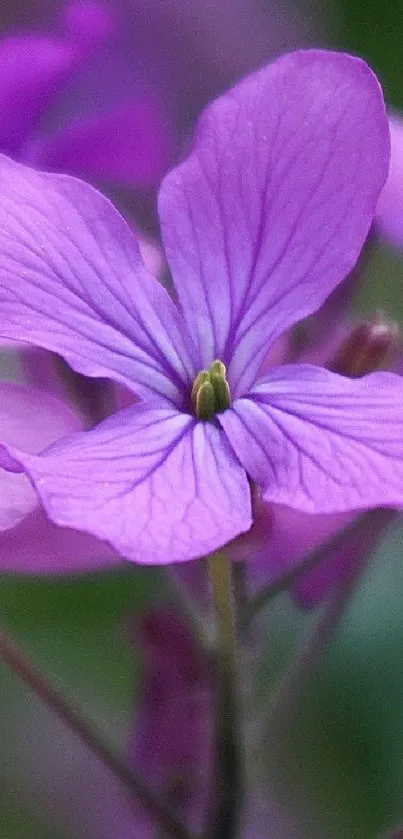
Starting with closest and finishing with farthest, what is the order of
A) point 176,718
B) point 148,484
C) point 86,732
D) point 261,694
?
point 148,484, point 86,732, point 176,718, point 261,694

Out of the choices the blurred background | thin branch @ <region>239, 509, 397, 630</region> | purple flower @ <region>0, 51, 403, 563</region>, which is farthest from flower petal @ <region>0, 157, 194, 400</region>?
the blurred background

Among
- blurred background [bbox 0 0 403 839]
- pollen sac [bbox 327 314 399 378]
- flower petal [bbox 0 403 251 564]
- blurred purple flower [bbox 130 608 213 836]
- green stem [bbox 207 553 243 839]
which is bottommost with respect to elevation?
blurred background [bbox 0 0 403 839]

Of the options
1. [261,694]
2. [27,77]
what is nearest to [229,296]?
[27,77]

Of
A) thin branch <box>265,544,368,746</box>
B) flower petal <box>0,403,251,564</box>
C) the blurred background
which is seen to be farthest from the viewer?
the blurred background

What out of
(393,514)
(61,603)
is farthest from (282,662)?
(393,514)

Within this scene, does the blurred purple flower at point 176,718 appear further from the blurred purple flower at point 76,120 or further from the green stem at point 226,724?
the blurred purple flower at point 76,120

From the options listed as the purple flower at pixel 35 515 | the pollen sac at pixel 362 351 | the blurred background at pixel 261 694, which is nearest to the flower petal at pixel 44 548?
the purple flower at pixel 35 515

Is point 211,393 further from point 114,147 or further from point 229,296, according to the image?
point 114,147

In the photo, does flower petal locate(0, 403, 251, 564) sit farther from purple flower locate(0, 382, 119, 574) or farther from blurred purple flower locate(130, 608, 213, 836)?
blurred purple flower locate(130, 608, 213, 836)
